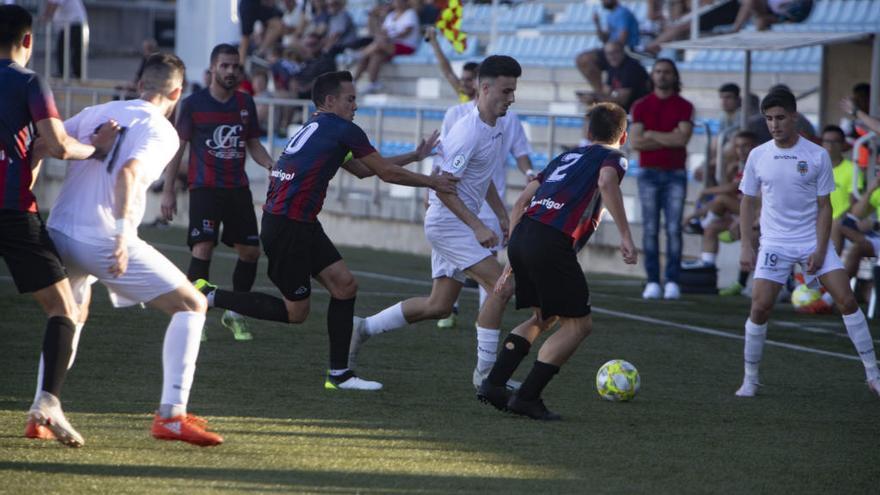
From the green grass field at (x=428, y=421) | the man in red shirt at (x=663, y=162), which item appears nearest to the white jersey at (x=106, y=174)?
the green grass field at (x=428, y=421)

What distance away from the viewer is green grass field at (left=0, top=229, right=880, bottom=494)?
6176 mm

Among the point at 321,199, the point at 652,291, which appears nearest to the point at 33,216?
the point at 321,199

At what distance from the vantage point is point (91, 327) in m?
10.8

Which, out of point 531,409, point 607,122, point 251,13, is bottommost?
point 531,409

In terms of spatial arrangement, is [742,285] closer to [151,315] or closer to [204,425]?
[151,315]

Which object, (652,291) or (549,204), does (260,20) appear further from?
(549,204)

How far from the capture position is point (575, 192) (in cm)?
769

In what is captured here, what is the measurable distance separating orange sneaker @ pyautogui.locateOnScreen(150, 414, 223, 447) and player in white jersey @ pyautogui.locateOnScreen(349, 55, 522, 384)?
2.25 m

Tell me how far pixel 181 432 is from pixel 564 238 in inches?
92.0

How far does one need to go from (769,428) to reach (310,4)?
21.0m

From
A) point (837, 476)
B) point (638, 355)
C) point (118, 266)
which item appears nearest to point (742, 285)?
point (638, 355)

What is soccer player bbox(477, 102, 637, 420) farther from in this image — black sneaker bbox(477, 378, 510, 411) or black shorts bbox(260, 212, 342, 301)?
black shorts bbox(260, 212, 342, 301)

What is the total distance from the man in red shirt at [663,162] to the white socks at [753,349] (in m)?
5.55

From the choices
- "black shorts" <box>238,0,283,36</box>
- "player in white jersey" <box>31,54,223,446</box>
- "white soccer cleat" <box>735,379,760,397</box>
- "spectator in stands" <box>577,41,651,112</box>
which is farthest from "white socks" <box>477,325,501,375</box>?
"black shorts" <box>238,0,283,36</box>
